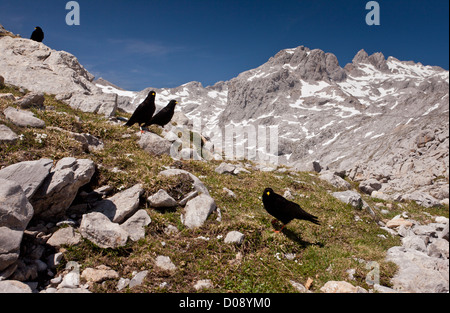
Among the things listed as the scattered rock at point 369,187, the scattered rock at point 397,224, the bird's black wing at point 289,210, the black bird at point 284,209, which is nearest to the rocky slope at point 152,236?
the scattered rock at point 397,224

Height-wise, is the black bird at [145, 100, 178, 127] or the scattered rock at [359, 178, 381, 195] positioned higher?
the black bird at [145, 100, 178, 127]

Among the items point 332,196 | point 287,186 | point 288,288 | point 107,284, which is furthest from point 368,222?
point 107,284

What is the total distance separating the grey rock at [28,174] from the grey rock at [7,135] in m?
3.51

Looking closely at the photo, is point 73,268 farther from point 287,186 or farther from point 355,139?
point 355,139

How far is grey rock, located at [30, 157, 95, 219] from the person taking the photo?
24.5 ft

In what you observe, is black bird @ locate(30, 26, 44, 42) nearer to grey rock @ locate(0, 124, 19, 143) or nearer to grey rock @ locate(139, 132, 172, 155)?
grey rock @ locate(139, 132, 172, 155)

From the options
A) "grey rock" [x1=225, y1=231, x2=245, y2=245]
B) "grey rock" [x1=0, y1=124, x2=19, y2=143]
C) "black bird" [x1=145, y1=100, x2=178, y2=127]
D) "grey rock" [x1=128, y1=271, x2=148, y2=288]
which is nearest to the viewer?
"grey rock" [x1=128, y1=271, x2=148, y2=288]

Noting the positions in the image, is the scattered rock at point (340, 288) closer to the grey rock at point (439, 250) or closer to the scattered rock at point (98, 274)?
the scattered rock at point (98, 274)

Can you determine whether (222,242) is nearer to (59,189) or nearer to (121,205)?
(121,205)

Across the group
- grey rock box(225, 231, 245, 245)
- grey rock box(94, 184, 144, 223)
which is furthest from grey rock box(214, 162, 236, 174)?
grey rock box(225, 231, 245, 245)

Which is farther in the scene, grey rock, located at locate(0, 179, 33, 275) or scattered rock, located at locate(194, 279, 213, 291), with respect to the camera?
scattered rock, located at locate(194, 279, 213, 291)

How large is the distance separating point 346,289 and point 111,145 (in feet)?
43.8

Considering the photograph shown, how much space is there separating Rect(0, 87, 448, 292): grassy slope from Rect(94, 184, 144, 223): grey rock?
1.78ft

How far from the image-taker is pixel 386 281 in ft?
25.6
